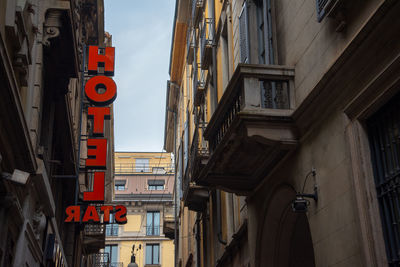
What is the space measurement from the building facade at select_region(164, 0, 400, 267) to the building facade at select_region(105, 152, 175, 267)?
4489 centimetres

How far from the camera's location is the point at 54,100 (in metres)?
18.9

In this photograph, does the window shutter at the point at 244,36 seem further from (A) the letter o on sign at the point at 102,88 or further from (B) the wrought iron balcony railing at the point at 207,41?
(A) the letter o on sign at the point at 102,88

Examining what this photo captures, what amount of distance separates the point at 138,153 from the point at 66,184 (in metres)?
52.3

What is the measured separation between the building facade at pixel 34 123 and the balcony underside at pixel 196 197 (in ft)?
16.2

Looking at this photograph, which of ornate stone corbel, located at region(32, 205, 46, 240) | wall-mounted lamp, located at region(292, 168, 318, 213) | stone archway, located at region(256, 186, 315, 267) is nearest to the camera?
wall-mounted lamp, located at region(292, 168, 318, 213)

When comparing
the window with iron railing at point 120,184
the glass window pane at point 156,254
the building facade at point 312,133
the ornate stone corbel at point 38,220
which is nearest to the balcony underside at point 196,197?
the building facade at point 312,133

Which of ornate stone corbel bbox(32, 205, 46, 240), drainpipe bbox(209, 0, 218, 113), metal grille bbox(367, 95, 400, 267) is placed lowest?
metal grille bbox(367, 95, 400, 267)

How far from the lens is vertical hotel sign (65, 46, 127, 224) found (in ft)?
75.6

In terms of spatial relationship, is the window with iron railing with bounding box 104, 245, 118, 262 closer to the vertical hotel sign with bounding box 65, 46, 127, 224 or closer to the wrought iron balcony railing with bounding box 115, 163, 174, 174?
the wrought iron balcony railing with bounding box 115, 163, 174, 174

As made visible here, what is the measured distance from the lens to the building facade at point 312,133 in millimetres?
8016

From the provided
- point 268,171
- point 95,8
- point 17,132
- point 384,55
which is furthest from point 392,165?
point 95,8

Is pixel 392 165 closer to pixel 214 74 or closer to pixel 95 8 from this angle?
pixel 214 74

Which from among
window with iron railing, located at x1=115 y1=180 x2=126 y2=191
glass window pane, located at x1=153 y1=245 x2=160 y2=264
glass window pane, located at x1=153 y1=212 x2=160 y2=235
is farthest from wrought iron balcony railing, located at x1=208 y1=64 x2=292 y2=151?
window with iron railing, located at x1=115 y1=180 x2=126 y2=191

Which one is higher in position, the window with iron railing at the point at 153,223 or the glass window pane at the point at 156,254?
the window with iron railing at the point at 153,223
